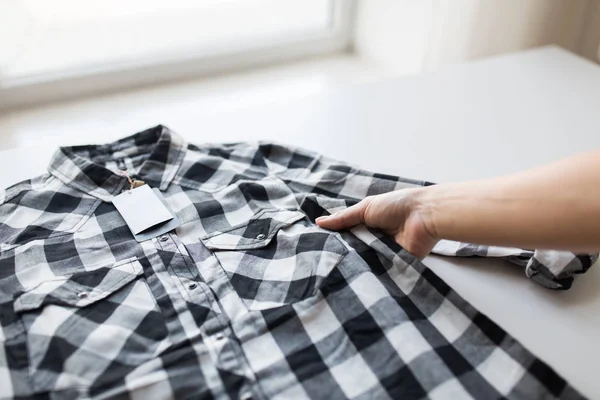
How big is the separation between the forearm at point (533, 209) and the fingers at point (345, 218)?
0.41ft

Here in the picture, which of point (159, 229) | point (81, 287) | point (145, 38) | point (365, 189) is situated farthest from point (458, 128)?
point (145, 38)

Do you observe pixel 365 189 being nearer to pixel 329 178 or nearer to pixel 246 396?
pixel 329 178

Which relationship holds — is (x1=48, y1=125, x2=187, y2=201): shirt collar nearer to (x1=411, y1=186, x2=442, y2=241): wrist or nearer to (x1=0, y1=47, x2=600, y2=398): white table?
(x1=0, y1=47, x2=600, y2=398): white table

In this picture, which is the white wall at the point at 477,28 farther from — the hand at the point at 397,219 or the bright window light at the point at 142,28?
the hand at the point at 397,219

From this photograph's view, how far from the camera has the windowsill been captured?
1.40 m

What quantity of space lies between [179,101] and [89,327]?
39.8 inches

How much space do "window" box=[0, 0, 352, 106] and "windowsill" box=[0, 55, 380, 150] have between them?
0.15 ft

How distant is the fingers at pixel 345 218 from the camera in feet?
2.84

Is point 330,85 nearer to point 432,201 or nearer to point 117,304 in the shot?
point 432,201

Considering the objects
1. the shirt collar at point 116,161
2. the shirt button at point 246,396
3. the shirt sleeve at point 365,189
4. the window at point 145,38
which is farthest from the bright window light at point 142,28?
the shirt button at point 246,396

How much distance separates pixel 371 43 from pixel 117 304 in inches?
52.3

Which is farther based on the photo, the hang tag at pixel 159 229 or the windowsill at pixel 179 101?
the windowsill at pixel 179 101

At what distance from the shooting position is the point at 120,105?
158 centimetres

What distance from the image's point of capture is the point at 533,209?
697 millimetres
